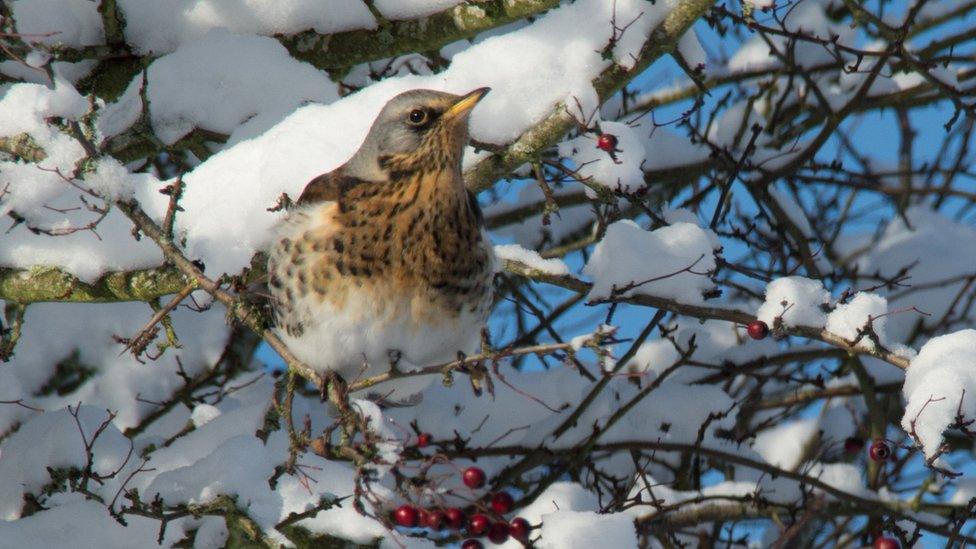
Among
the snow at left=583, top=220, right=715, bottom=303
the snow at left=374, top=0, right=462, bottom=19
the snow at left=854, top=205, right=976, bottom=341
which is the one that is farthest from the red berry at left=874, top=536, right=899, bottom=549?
the snow at left=374, top=0, right=462, bottom=19

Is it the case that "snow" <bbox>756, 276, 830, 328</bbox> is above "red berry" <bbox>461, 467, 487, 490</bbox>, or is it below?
above

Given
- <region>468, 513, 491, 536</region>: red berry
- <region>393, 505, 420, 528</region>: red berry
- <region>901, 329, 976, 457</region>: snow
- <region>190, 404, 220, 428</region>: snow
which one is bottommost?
<region>190, 404, 220, 428</region>: snow

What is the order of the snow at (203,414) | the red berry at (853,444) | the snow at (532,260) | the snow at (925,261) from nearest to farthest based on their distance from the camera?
the snow at (532,260) → the snow at (203,414) → the red berry at (853,444) → the snow at (925,261)

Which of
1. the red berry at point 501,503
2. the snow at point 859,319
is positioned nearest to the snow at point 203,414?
the red berry at point 501,503

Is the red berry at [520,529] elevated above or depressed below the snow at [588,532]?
below

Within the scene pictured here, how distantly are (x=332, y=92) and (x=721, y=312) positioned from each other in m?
1.75

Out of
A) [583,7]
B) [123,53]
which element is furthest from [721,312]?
[123,53]

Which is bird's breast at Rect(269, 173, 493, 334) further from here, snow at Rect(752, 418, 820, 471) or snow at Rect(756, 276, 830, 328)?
snow at Rect(752, 418, 820, 471)

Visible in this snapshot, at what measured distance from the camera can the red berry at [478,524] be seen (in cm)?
341

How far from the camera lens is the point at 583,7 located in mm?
3838

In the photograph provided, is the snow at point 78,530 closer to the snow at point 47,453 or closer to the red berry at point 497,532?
the snow at point 47,453

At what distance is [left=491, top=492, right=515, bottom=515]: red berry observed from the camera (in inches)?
142

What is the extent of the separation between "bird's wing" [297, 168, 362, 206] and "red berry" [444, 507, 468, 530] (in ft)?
3.20

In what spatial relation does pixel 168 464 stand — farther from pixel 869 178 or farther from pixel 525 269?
pixel 869 178
